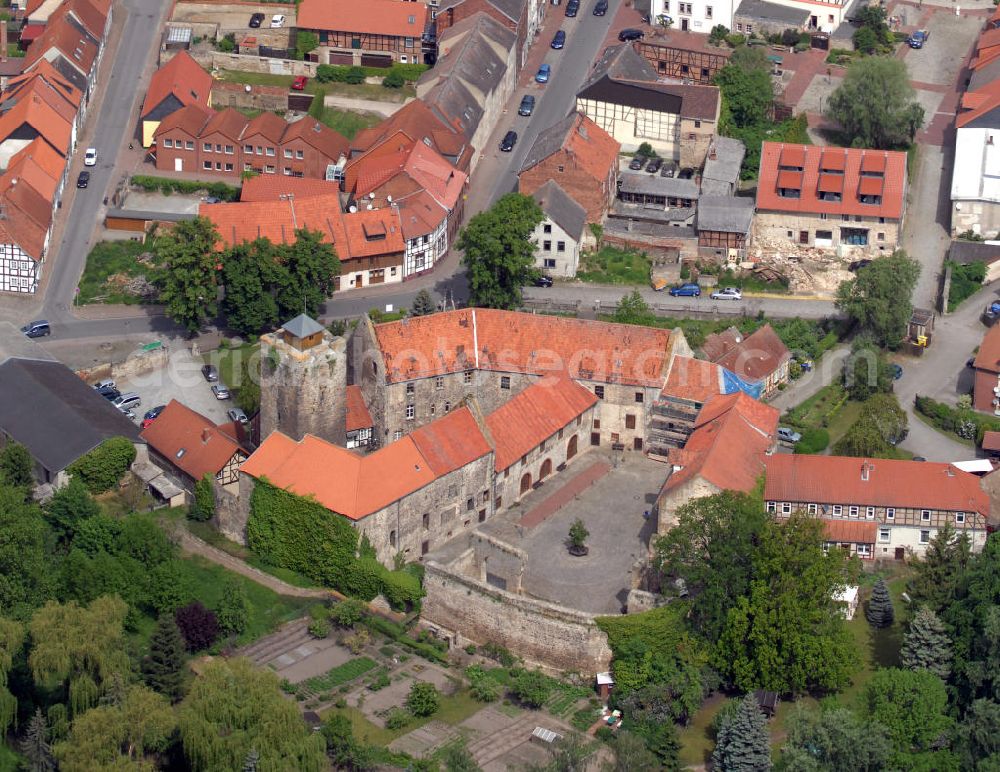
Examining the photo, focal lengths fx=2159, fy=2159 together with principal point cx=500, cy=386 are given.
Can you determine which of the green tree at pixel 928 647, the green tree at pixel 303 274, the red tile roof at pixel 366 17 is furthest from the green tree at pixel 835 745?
the red tile roof at pixel 366 17

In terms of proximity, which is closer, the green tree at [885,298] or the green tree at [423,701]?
the green tree at [423,701]

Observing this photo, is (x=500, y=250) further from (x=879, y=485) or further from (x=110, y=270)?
(x=879, y=485)

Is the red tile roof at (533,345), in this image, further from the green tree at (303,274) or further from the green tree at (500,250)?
the green tree at (303,274)

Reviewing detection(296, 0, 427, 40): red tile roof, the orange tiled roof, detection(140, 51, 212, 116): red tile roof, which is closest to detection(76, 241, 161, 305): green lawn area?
detection(140, 51, 212, 116): red tile roof

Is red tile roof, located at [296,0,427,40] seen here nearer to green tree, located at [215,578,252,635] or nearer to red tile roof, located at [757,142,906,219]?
red tile roof, located at [757,142,906,219]

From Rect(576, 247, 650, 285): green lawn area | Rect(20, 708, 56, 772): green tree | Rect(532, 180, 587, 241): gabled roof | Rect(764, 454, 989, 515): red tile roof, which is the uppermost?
Rect(532, 180, 587, 241): gabled roof

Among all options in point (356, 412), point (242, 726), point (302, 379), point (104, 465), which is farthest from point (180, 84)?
point (242, 726)

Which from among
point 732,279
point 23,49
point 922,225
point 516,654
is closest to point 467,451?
point 516,654
